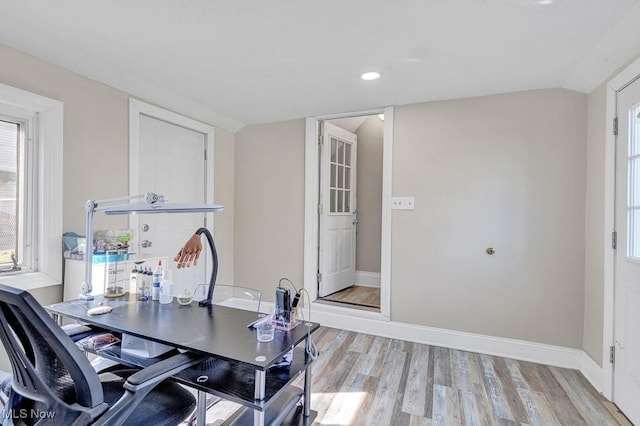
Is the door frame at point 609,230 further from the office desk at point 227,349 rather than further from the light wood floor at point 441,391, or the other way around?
the office desk at point 227,349

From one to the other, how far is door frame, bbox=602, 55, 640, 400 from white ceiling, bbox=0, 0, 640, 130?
232 mm

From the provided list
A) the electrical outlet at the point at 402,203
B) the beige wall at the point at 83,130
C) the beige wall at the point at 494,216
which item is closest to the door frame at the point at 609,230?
the beige wall at the point at 494,216

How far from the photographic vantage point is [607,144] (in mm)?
2166

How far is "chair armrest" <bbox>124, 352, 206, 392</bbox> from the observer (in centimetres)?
99

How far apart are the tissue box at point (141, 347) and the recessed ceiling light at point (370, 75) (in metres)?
2.20

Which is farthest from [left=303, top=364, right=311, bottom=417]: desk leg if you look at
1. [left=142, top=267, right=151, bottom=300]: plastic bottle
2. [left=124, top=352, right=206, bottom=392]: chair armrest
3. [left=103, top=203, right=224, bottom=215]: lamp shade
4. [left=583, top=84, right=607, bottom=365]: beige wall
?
[left=583, top=84, right=607, bottom=365]: beige wall

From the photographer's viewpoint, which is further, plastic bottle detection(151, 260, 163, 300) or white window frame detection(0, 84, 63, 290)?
white window frame detection(0, 84, 63, 290)

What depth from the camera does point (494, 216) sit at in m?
2.78

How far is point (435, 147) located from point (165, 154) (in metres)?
2.59

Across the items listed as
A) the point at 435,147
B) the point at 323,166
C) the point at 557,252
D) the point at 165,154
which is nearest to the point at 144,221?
the point at 165,154

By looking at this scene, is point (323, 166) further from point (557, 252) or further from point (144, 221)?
point (557, 252)

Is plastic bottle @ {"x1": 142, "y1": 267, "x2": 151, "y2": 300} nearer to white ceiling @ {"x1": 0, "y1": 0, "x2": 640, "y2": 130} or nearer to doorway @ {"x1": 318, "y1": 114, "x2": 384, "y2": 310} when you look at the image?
white ceiling @ {"x1": 0, "y1": 0, "x2": 640, "y2": 130}

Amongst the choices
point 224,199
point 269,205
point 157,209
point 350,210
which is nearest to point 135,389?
point 157,209

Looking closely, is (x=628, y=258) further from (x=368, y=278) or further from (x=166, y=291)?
(x=368, y=278)
